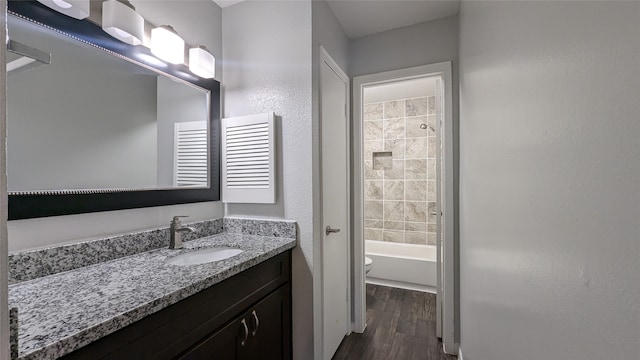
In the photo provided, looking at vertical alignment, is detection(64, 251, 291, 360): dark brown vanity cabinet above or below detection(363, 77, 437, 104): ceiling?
below

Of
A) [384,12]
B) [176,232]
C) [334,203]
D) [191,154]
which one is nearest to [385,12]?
[384,12]

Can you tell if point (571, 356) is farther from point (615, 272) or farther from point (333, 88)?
point (333, 88)

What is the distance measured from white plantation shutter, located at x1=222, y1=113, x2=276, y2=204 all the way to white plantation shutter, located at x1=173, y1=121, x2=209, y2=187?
13cm

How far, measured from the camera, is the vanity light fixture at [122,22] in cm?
114

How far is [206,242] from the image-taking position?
154cm

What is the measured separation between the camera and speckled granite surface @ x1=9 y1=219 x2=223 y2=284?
0.91 meters

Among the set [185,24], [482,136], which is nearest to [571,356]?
[482,136]

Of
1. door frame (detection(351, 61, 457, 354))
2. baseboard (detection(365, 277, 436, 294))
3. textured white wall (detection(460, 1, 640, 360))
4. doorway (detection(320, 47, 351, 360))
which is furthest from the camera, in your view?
baseboard (detection(365, 277, 436, 294))

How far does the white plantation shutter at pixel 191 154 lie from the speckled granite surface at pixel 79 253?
35 centimetres

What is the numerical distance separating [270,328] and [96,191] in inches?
42.4

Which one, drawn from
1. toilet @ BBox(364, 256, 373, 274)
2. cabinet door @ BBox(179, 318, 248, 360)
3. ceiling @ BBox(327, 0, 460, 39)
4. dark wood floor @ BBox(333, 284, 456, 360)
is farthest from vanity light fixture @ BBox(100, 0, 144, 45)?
toilet @ BBox(364, 256, 373, 274)

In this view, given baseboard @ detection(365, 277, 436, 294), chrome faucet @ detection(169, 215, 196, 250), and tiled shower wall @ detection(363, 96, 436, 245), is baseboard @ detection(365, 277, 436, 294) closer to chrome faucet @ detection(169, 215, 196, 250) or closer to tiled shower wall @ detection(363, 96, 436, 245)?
tiled shower wall @ detection(363, 96, 436, 245)

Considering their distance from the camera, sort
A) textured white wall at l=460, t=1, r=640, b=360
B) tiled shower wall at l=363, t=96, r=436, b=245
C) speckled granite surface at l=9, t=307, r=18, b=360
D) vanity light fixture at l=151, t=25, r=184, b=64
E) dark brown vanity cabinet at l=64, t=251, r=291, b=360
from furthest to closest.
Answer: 1. tiled shower wall at l=363, t=96, r=436, b=245
2. vanity light fixture at l=151, t=25, r=184, b=64
3. dark brown vanity cabinet at l=64, t=251, r=291, b=360
4. speckled granite surface at l=9, t=307, r=18, b=360
5. textured white wall at l=460, t=1, r=640, b=360

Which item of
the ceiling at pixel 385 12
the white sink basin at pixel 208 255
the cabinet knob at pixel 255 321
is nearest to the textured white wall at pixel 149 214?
the white sink basin at pixel 208 255
